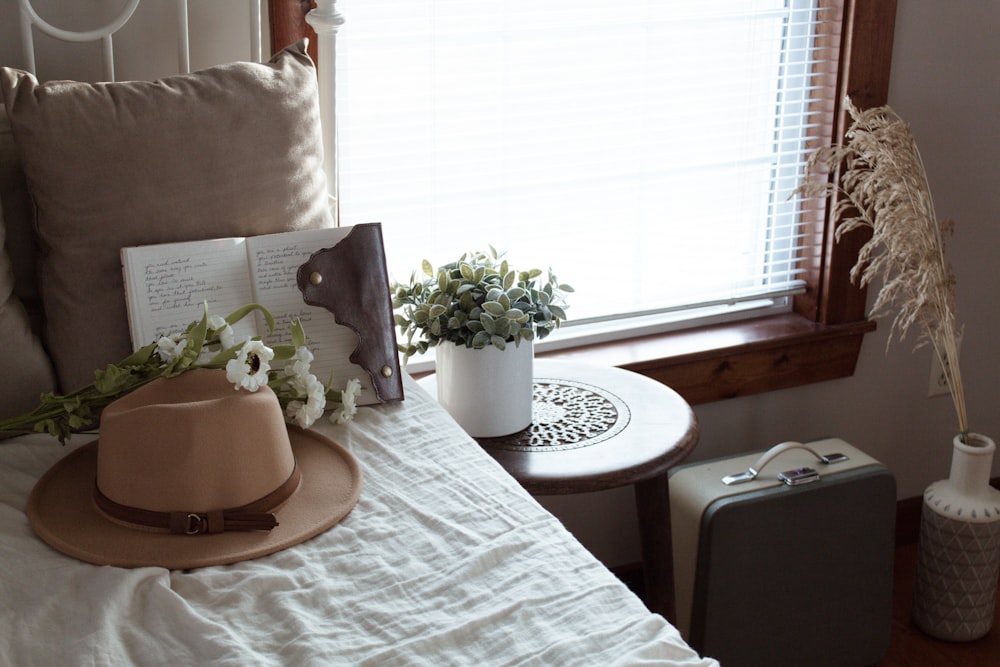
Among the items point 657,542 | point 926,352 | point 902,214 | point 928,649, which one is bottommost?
point 928,649

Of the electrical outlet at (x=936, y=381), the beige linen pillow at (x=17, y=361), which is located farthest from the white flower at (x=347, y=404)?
the electrical outlet at (x=936, y=381)

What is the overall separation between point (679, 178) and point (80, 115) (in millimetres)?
1202

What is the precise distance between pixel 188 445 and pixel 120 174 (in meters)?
0.41

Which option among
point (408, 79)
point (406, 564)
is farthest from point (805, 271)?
point (406, 564)

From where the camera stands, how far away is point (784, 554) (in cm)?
184

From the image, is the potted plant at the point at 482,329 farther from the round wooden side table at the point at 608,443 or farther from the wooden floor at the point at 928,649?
the wooden floor at the point at 928,649

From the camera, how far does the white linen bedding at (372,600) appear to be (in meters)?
0.90

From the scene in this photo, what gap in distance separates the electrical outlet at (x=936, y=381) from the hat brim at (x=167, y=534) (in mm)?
1667

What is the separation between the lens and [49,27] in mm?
1423

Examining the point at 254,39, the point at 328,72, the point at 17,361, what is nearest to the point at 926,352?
the point at 328,72

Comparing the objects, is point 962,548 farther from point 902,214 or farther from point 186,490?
point 186,490

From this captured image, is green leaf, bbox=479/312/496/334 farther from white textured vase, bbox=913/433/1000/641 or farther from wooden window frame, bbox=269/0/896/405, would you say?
white textured vase, bbox=913/433/1000/641

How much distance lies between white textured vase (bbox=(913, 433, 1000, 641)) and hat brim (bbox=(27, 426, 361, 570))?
1343 millimetres

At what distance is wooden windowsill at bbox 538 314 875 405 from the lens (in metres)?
2.10
